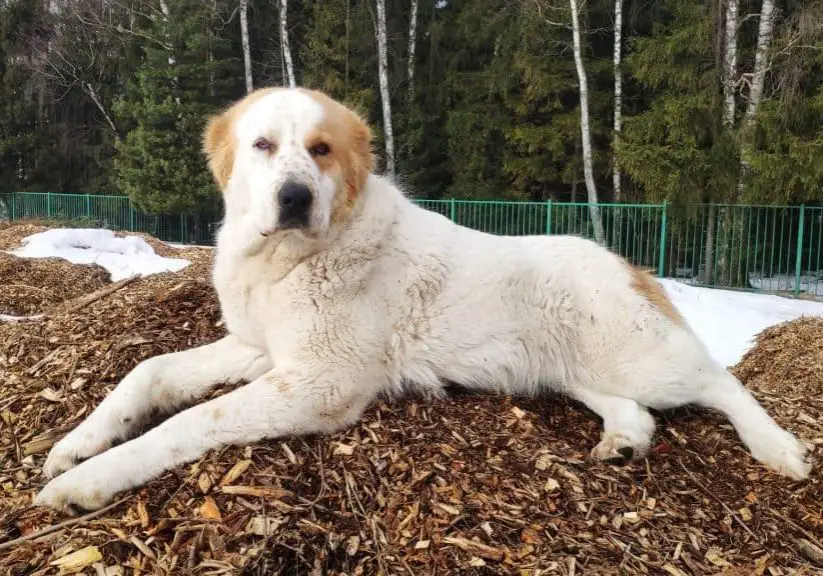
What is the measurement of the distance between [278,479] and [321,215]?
1.01m

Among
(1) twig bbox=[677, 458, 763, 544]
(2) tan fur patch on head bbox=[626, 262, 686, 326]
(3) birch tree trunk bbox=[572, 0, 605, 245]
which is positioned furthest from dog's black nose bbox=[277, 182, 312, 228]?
(3) birch tree trunk bbox=[572, 0, 605, 245]

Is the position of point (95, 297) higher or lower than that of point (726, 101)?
lower

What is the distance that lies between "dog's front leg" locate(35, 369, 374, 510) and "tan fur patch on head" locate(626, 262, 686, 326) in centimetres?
149

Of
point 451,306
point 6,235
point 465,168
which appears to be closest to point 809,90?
point 465,168

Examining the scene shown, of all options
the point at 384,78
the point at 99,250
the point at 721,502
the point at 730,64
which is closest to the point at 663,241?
the point at 730,64

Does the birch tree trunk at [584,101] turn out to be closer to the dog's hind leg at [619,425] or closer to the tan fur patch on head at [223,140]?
the dog's hind leg at [619,425]

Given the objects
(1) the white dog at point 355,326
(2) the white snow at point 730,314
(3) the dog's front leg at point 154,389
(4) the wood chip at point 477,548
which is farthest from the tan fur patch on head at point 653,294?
(2) the white snow at point 730,314

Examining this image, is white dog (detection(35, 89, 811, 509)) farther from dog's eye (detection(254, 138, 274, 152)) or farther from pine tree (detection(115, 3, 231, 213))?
pine tree (detection(115, 3, 231, 213))

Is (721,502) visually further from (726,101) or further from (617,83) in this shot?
(617,83)

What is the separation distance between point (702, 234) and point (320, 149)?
13188 millimetres

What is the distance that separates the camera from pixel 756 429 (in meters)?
2.89

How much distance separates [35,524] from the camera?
196 centimetres

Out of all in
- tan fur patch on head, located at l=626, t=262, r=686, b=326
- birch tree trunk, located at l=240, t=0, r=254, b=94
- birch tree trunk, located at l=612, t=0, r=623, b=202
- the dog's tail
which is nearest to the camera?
the dog's tail

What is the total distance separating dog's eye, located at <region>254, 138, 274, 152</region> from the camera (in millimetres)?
2484
